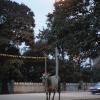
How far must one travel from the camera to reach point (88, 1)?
30906 millimetres


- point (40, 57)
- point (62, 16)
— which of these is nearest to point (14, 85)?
point (40, 57)

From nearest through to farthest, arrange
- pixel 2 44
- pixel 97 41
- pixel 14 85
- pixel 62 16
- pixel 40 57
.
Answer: pixel 97 41 < pixel 62 16 < pixel 2 44 < pixel 14 85 < pixel 40 57

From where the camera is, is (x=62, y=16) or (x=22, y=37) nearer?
(x=62, y=16)

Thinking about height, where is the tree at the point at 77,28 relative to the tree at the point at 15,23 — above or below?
below

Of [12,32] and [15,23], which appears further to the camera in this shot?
[12,32]

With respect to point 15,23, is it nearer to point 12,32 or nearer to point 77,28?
point 12,32

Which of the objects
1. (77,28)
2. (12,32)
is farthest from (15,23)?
(77,28)

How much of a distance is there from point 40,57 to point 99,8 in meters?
36.4

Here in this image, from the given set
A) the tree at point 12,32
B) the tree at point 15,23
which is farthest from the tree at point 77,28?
the tree at point 15,23

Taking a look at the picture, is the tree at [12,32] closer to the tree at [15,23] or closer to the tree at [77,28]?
the tree at [15,23]

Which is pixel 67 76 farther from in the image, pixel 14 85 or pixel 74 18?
pixel 74 18

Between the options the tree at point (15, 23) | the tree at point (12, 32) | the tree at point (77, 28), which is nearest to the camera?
the tree at point (77, 28)

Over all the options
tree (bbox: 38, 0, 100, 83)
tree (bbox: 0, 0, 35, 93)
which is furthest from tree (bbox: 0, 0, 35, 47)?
tree (bbox: 38, 0, 100, 83)

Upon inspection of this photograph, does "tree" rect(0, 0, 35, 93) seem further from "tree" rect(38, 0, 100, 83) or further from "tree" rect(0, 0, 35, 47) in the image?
"tree" rect(38, 0, 100, 83)
